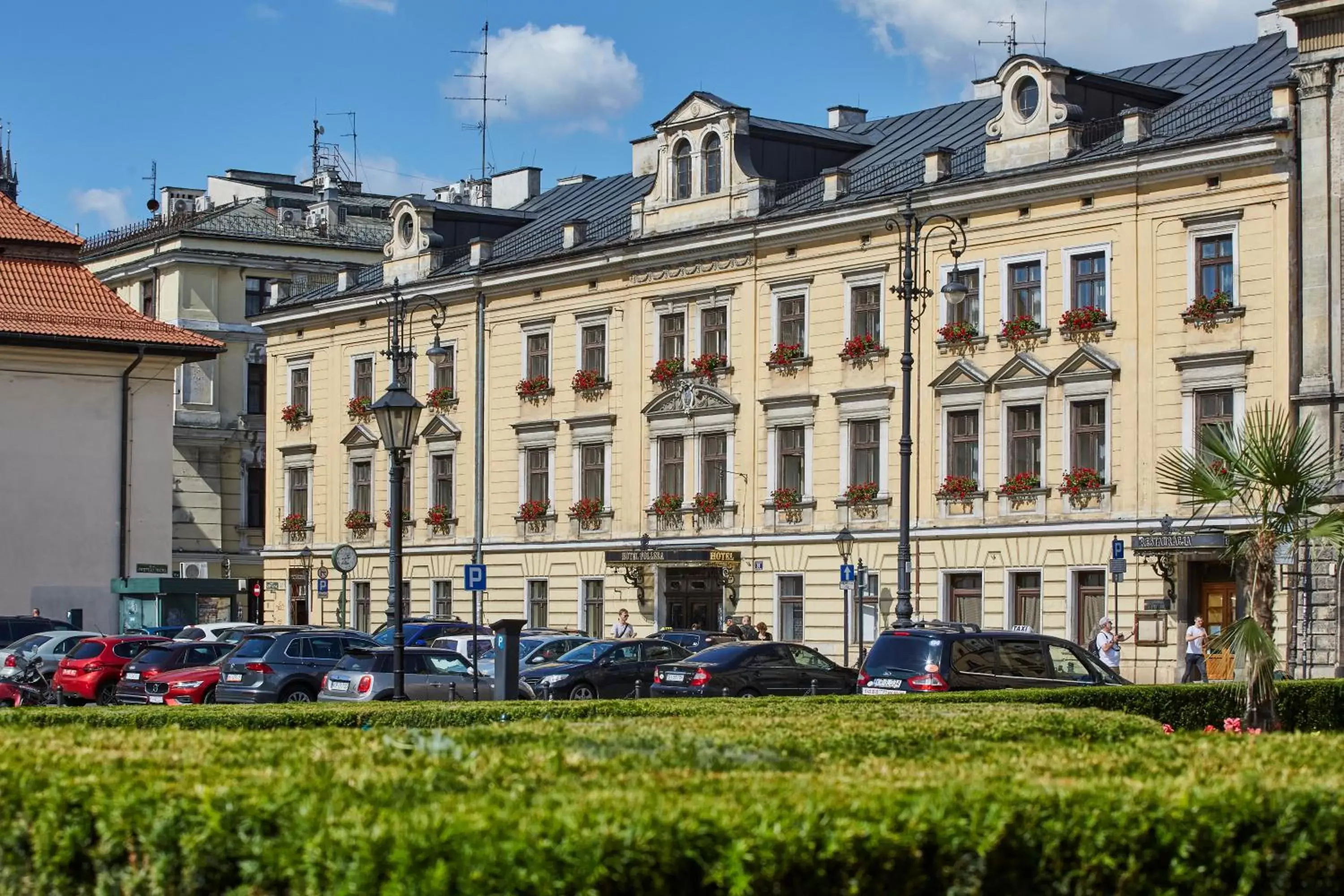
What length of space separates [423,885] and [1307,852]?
144 inches

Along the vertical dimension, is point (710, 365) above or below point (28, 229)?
below

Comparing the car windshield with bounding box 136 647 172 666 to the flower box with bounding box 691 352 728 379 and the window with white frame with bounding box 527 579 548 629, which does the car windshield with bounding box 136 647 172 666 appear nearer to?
the flower box with bounding box 691 352 728 379

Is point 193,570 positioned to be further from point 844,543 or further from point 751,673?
point 751,673

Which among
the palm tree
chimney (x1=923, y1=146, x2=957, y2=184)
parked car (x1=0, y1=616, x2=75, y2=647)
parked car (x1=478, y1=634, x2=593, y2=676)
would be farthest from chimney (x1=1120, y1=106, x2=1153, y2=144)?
the palm tree

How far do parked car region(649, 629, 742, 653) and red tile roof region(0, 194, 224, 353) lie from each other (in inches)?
483

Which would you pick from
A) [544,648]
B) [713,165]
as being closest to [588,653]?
[544,648]

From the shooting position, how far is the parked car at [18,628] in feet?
137

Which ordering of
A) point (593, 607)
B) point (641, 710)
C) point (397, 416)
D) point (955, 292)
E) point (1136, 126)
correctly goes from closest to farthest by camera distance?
1. point (641, 710)
2. point (397, 416)
3. point (955, 292)
4. point (1136, 126)
5. point (593, 607)

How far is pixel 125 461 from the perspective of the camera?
155ft

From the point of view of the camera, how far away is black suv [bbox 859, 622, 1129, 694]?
27.2m

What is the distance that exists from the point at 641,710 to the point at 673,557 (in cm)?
3335

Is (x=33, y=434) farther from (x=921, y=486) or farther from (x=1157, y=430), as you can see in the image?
(x=1157, y=430)

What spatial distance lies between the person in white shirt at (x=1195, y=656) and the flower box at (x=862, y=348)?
11755 millimetres

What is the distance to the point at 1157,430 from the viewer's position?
44969 millimetres
